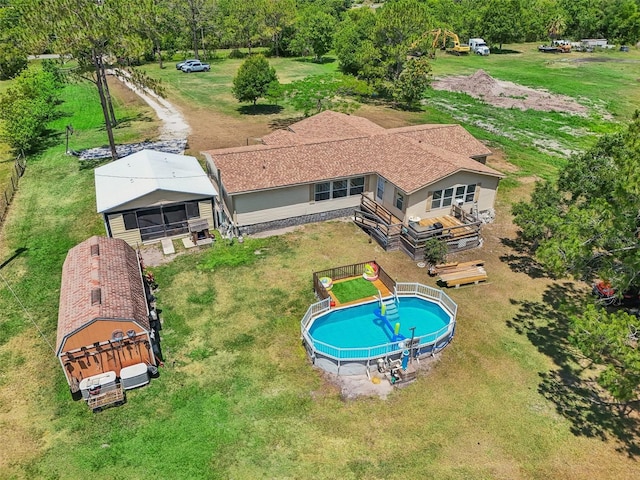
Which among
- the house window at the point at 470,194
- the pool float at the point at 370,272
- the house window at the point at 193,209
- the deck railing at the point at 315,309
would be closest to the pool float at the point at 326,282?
the deck railing at the point at 315,309

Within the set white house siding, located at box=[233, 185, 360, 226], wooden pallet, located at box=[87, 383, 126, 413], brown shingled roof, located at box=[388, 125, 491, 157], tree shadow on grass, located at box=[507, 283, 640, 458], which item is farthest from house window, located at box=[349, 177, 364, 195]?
wooden pallet, located at box=[87, 383, 126, 413]

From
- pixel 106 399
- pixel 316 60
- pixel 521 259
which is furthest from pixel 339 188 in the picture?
pixel 316 60

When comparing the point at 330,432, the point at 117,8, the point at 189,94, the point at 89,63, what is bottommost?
the point at 330,432

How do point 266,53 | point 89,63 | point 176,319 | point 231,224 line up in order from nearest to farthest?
1. point 176,319
2. point 231,224
3. point 89,63
4. point 266,53

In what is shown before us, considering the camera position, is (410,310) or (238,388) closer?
(238,388)

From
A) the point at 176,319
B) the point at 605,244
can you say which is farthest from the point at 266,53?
the point at 605,244

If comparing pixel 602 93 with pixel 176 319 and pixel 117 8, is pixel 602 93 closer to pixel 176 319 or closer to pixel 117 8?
pixel 117 8

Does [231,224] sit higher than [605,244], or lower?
lower

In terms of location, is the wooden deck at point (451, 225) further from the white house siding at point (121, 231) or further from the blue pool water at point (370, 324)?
the white house siding at point (121, 231)
